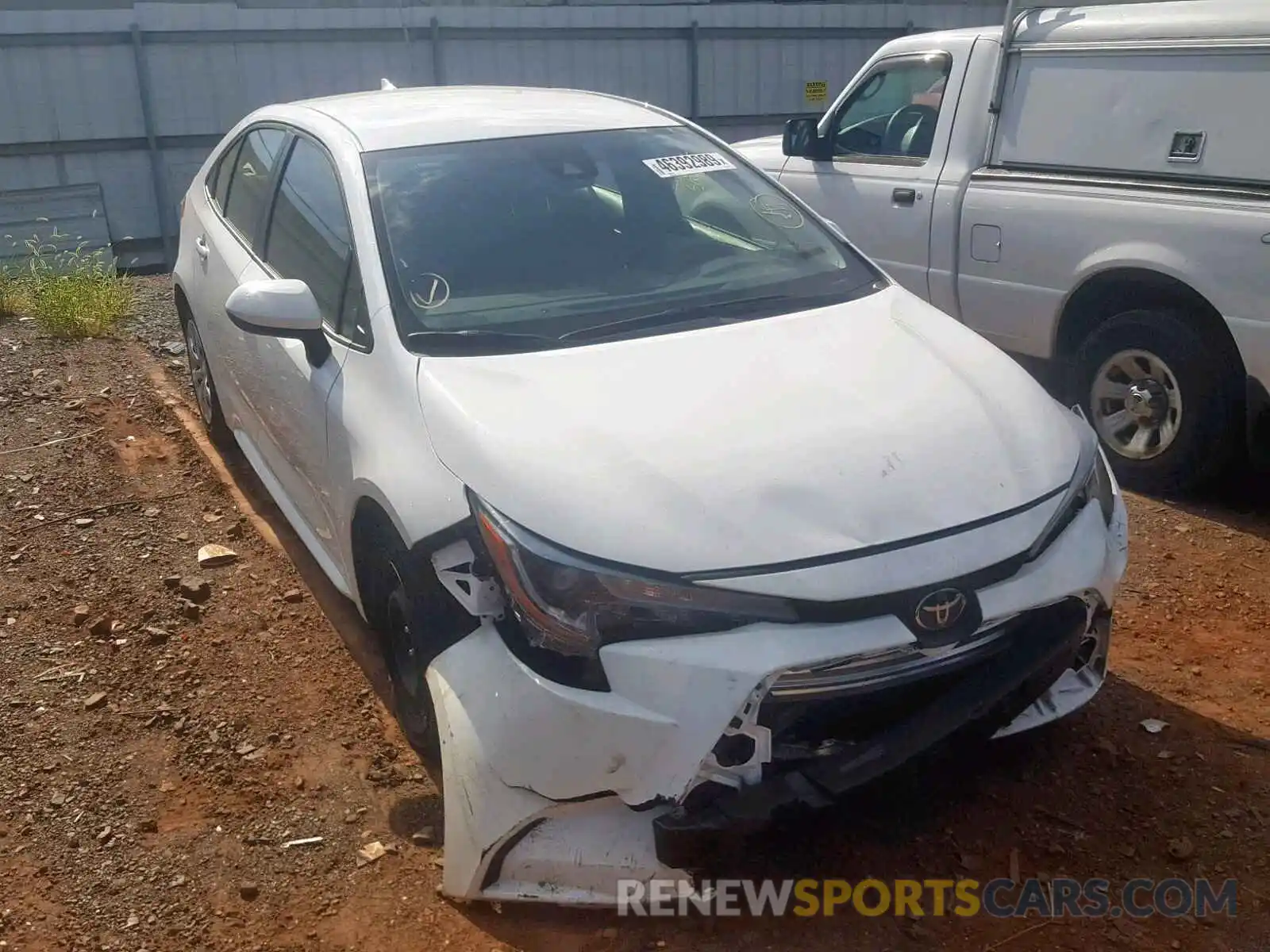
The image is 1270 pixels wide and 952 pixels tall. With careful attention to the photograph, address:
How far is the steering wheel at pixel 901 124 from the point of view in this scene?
604 centimetres

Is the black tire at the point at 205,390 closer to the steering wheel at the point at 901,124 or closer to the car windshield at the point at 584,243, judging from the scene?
the car windshield at the point at 584,243

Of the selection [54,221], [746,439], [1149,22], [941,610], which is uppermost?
[1149,22]

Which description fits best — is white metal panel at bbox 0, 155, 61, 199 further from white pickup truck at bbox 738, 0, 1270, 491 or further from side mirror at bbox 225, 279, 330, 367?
side mirror at bbox 225, 279, 330, 367

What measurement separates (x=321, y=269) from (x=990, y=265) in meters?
3.24

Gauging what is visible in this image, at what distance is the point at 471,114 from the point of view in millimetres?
4016

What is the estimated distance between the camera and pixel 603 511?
250cm

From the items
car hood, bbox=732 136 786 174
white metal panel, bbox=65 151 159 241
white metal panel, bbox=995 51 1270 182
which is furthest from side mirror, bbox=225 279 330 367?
white metal panel, bbox=65 151 159 241

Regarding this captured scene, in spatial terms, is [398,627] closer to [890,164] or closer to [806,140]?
[890,164]

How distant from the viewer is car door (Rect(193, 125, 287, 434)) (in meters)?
4.37

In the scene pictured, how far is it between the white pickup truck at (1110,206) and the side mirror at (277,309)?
334 centimetres

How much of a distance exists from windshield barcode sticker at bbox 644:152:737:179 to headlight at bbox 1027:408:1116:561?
1545 mm

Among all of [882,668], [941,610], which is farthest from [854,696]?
[941,610]

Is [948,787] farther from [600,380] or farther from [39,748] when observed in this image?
[39,748]

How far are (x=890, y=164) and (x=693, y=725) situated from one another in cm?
450
